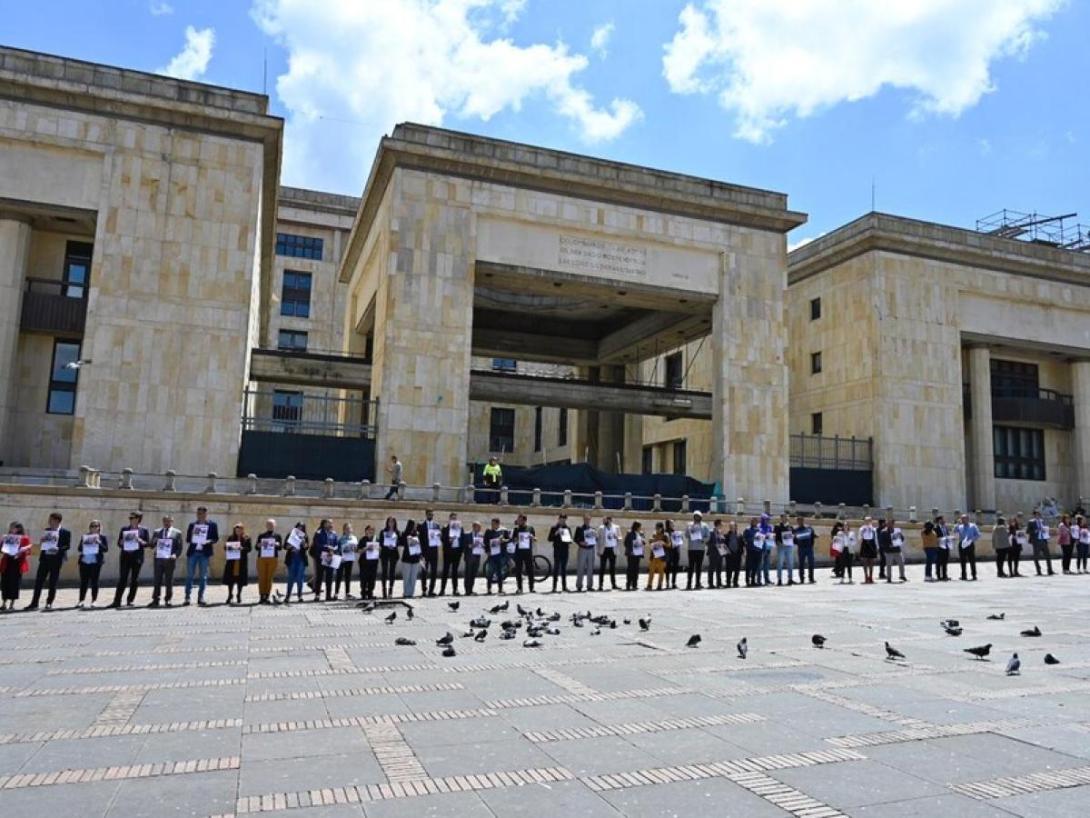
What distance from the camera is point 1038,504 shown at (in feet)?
136

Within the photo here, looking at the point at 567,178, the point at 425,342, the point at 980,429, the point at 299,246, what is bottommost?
the point at 980,429

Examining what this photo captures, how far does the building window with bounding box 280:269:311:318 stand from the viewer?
52469 millimetres

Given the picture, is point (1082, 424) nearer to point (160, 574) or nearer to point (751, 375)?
point (751, 375)

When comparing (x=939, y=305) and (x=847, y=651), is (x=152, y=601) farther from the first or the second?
(x=939, y=305)

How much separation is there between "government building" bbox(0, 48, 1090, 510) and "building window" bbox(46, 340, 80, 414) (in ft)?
0.29

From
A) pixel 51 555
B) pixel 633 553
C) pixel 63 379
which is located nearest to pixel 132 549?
pixel 51 555

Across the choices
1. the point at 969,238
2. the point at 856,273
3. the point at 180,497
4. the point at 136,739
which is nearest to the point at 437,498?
the point at 180,497

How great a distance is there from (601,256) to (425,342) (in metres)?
7.89

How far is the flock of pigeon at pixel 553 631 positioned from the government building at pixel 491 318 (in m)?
15.7

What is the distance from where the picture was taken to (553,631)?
39.0 feet

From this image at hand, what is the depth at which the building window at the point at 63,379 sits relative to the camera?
2864 cm

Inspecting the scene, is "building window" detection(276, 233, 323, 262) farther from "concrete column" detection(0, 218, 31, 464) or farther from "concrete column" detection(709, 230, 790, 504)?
"concrete column" detection(709, 230, 790, 504)

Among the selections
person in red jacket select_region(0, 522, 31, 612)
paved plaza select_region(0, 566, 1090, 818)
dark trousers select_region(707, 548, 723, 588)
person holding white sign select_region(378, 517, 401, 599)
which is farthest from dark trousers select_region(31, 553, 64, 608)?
dark trousers select_region(707, 548, 723, 588)

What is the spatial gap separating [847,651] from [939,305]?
33.3m
